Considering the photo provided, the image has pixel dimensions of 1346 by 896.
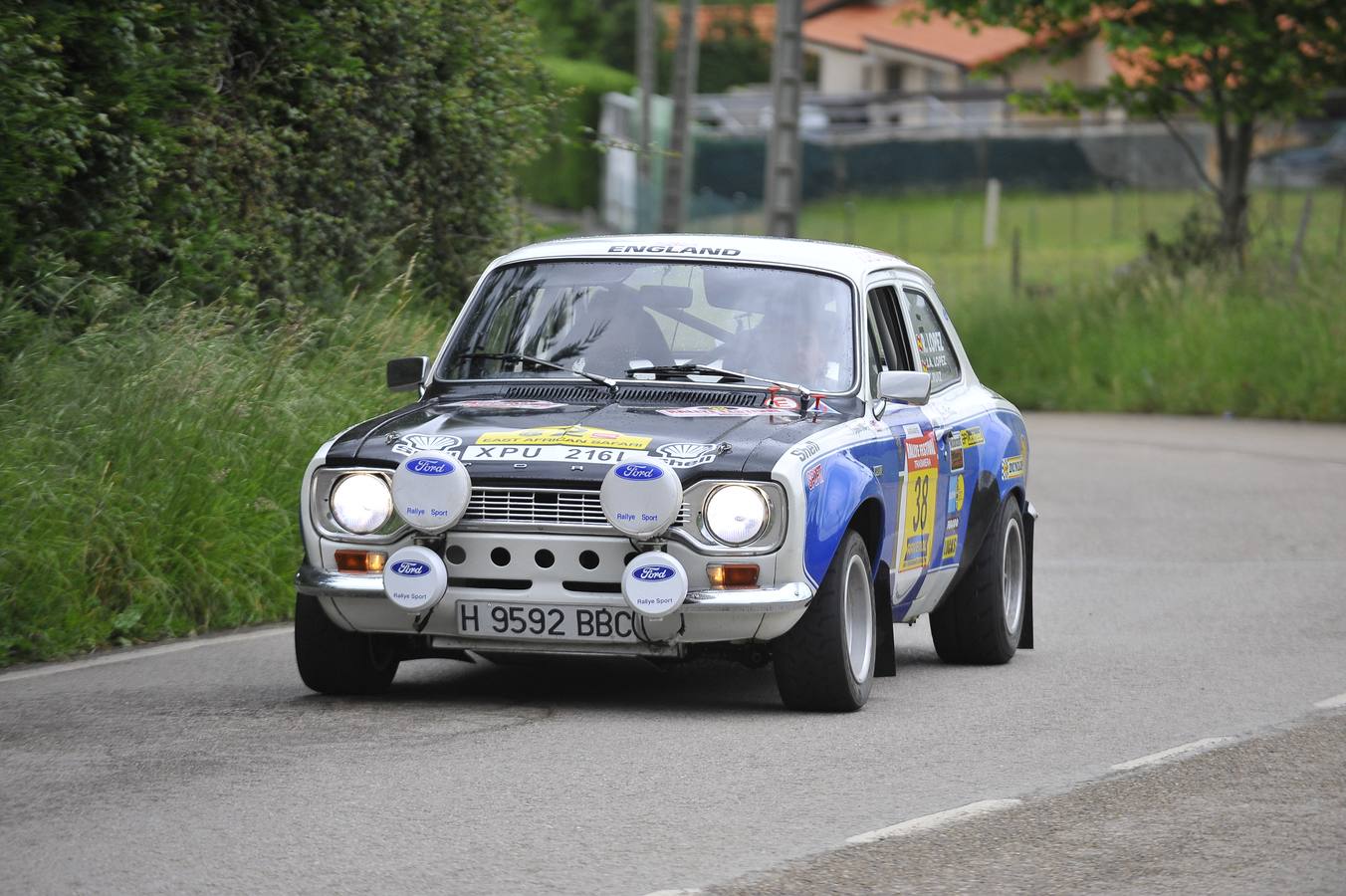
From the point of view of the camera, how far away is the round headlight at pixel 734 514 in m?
7.80

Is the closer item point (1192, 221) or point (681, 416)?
point (681, 416)

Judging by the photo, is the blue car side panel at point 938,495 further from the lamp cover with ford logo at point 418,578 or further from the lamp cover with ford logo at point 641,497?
the lamp cover with ford logo at point 418,578

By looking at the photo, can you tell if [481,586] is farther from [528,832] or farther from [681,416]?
[528,832]

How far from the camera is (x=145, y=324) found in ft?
39.3

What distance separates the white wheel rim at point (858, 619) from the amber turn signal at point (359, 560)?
162 centimetres

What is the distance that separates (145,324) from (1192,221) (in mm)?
19330

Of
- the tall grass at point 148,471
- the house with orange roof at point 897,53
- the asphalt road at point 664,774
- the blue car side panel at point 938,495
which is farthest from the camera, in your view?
the house with orange roof at point 897,53

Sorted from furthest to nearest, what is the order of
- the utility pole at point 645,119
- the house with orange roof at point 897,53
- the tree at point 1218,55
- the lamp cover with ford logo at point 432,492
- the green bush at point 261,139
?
1. the house with orange roof at point 897,53
2. the utility pole at point 645,119
3. the tree at point 1218,55
4. the green bush at point 261,139
5. the lamp cover with ford logo at point 432,492

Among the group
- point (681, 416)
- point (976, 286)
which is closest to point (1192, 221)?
point (976, 286)

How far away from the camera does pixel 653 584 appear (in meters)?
7.67

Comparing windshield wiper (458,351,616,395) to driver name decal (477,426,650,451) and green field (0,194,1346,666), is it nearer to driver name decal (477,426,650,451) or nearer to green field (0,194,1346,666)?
driver name decal (477,426,650,451)

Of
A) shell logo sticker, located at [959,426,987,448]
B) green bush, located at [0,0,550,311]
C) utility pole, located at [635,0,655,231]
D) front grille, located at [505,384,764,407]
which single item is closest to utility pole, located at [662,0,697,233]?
utility pole, located at [635,0,655,231]

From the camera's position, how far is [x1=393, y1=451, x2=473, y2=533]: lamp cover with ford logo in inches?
305

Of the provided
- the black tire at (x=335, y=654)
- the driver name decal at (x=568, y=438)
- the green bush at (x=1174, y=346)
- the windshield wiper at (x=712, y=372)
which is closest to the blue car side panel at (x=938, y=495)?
the windshield wiper at (x=712, y=372)
